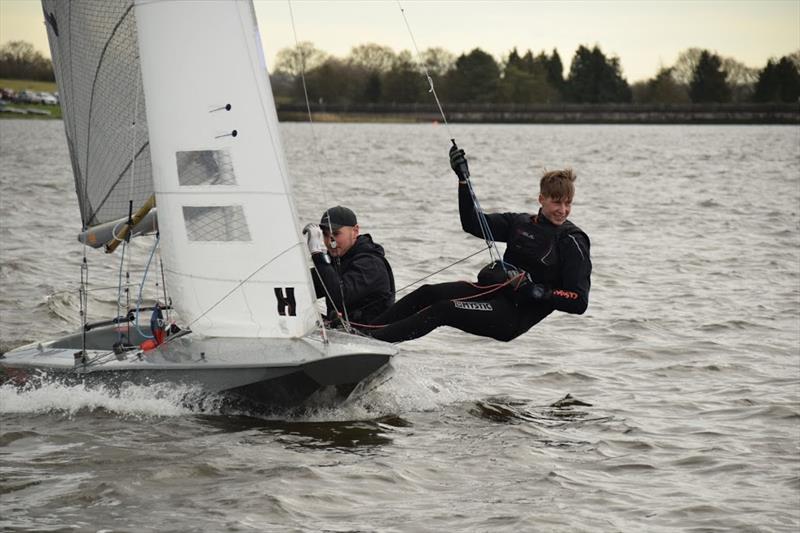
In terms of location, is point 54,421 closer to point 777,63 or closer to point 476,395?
point 476,395

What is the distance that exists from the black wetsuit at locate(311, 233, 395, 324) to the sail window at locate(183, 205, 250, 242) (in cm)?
70

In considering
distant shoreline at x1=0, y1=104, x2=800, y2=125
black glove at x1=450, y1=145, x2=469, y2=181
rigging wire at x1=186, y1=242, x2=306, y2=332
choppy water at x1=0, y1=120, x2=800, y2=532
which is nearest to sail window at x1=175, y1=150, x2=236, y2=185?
rigging wire at x1=186, y1=242, x2=306, y2=332

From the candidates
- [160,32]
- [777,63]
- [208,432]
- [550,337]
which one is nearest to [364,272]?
[208,432]

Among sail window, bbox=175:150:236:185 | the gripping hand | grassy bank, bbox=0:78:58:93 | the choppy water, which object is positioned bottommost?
the choppy water

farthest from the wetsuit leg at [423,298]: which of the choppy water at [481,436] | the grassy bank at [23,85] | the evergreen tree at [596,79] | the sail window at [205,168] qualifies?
the evergreen tree at [596,79]

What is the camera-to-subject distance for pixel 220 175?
6.67 metres

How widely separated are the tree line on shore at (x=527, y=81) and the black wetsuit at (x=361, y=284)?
95.6 m

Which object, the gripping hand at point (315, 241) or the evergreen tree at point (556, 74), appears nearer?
the gripping hand at point (315, 241)

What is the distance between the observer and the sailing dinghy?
6.58 m

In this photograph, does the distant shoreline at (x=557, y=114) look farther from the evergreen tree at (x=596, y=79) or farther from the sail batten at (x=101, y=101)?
the sail batten at (x=101, y=101)

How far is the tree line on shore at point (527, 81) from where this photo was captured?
105688mm

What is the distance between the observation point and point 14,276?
12336 millimetres

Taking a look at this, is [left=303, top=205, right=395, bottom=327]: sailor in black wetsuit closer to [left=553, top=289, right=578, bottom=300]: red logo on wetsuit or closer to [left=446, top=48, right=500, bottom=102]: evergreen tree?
[left=553, top=289, right=578, bottom=300]: red logo on wetsuit

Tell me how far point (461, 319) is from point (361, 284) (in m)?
0.67
